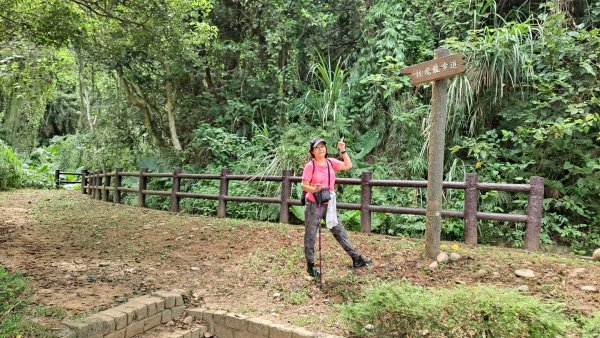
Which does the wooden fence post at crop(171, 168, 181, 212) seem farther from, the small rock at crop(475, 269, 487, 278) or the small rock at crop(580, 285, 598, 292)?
the small rock at crop(580, 285, 598, 292)

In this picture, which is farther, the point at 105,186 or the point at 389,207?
the point at 105,186

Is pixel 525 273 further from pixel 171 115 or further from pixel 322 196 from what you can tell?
pixel 171 115

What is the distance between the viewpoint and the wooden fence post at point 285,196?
7.41 m

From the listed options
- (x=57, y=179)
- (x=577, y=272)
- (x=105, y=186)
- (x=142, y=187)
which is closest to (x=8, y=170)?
(x=57, y=179)

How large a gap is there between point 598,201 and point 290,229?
15.9 feet

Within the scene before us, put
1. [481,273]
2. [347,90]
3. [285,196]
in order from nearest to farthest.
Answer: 1. [481,273]
2. [285,196]
3. [347,90]

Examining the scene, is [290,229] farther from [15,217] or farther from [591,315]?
[15,217]

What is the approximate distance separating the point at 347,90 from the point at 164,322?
704cm

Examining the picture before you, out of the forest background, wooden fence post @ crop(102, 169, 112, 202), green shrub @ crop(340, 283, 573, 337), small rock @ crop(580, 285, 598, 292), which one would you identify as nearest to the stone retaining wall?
green shrub @ crop(340, 283, 573, 337)

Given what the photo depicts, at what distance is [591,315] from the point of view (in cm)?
310

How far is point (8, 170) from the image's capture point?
1584 cm

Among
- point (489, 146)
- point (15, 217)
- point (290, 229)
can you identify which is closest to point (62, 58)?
point (15, 217)

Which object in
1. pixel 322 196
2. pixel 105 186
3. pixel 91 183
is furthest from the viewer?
pixel 91 183

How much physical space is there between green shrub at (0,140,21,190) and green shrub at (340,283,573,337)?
679 inches
